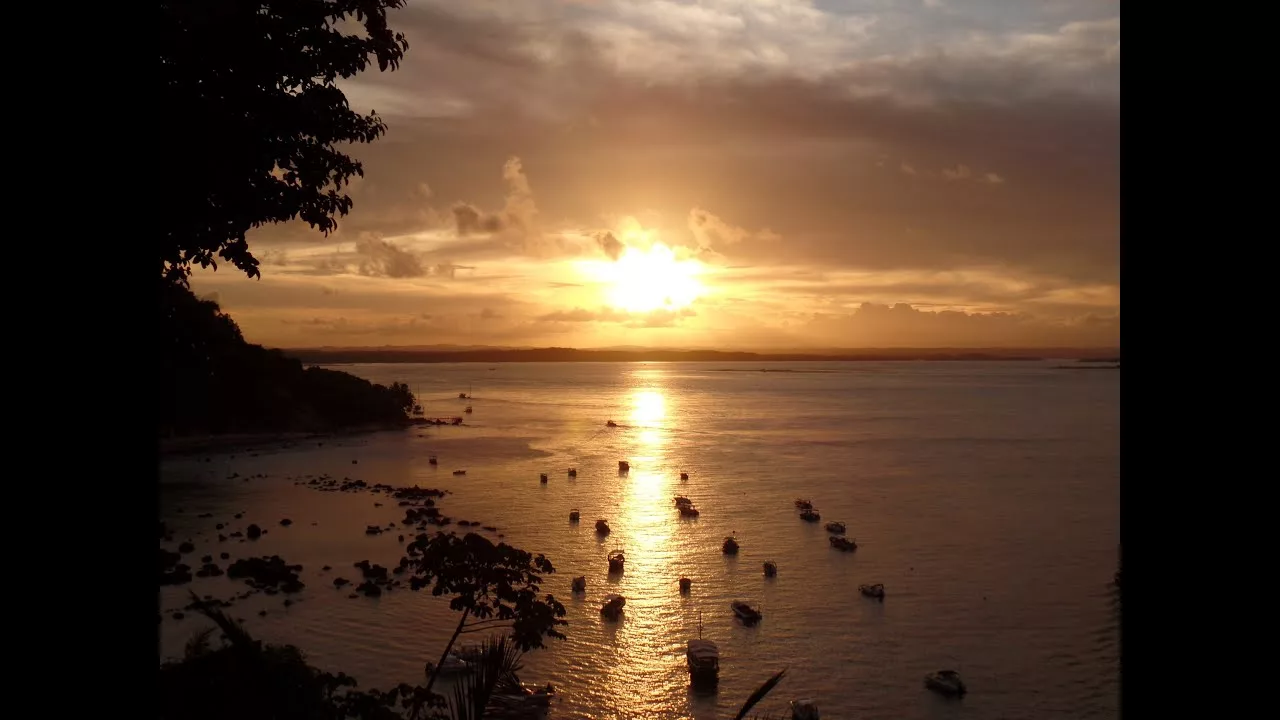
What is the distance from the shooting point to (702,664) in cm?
2464

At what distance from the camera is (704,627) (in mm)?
29609

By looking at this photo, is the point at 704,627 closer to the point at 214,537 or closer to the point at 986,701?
the point at 986,701

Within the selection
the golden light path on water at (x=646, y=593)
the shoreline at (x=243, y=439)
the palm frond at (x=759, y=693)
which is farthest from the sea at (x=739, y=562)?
the palm frond at (x=759, y=693)

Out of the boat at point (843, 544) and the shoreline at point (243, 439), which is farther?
the shoreline at point (243, 439)

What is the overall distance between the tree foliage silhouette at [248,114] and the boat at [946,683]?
76.5 ft

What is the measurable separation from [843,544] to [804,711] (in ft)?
66.4

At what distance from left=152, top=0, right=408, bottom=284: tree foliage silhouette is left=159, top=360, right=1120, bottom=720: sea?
18.7 metres

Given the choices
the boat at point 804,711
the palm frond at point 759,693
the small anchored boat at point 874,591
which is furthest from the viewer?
the small anchored boat at point 874,591

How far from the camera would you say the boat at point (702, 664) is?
80.4 feet

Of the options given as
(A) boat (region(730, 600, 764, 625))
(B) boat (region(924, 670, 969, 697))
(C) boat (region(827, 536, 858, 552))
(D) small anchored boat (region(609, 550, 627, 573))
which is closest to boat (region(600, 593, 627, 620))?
(A) boat (region(730, 600, 764, 625))

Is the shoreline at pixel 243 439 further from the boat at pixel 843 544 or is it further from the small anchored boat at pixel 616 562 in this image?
the boat at pixel 843 544

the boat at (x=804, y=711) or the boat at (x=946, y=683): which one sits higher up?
the boat at (x=804, y=711)
